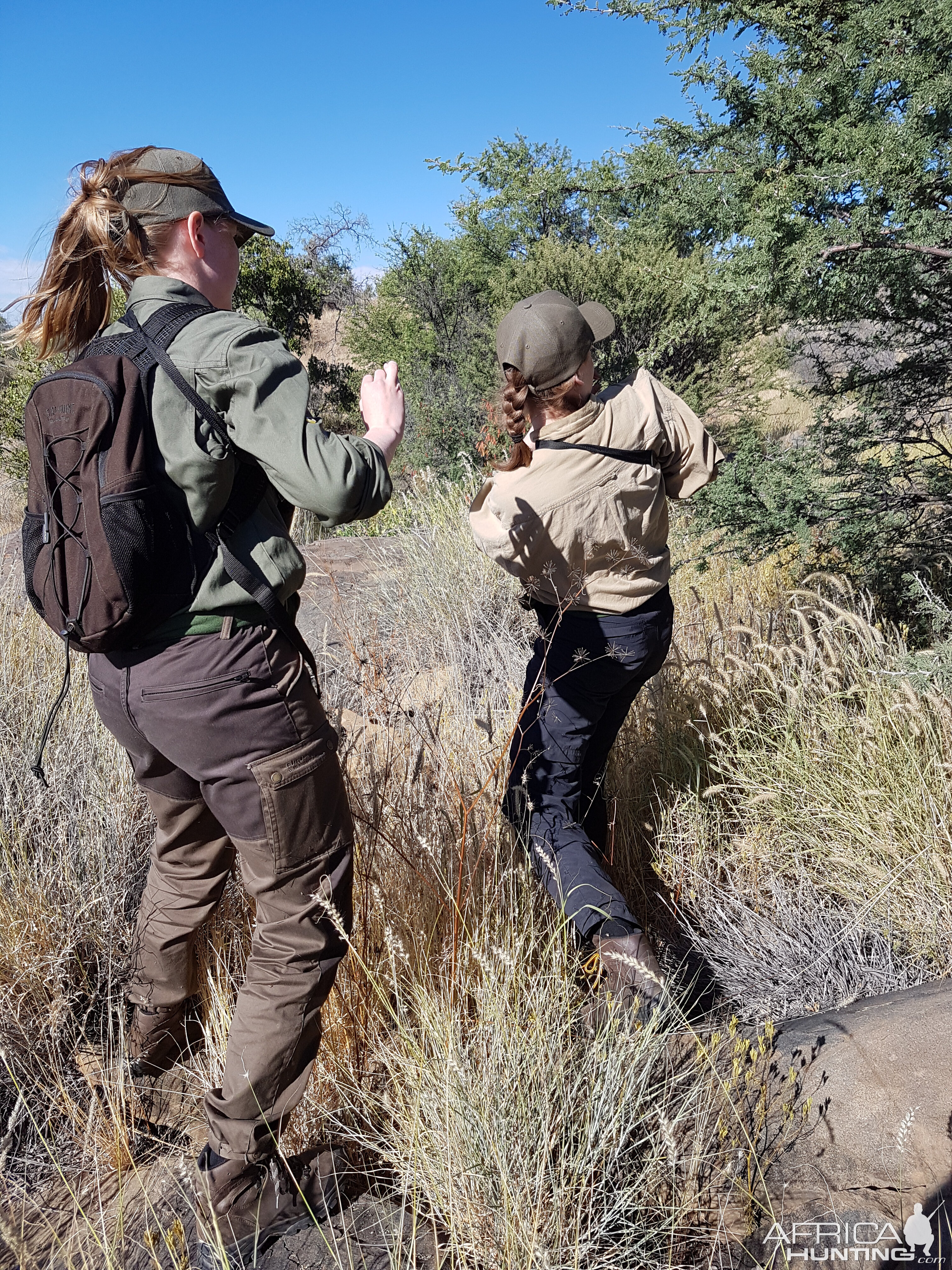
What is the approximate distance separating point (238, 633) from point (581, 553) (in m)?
1.00

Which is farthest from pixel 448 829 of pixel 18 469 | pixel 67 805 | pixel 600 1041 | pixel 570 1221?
pixel 18 469

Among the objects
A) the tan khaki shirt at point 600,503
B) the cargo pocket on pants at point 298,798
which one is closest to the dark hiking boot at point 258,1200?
the cargo pocket on pants at point 298,798

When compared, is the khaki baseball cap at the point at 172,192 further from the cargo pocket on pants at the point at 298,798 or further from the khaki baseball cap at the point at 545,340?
the cargo pocket on pants at the point at 298,798

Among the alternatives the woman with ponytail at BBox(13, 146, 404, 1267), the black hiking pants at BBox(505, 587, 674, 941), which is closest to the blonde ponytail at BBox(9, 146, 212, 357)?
the woman with ponytail at BBox(13, 146, 404, 1267)

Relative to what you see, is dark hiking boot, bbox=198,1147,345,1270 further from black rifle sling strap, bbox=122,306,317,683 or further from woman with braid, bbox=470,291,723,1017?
black rifle sling strap, bbox=122,306,317,683

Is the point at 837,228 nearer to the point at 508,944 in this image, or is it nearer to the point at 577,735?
the point at 577,735

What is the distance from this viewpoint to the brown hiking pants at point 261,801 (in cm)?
154

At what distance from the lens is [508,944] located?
6.39 feet

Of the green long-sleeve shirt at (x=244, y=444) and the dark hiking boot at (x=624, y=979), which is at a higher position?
the green long-sleeve shirt at (x=244, y=444)

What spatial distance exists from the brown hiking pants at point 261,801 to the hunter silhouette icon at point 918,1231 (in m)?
1.19

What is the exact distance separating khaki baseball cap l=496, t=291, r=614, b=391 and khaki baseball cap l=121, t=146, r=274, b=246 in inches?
27.7

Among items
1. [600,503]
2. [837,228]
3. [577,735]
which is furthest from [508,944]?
[837,228]

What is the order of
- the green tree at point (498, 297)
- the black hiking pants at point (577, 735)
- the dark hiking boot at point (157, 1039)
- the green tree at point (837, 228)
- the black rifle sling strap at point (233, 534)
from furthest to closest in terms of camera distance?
the green tree at point (498, 297) < the green tree at point (837, 228) < the black hiking pants at point (577, 735) < the dark hiking boot at point (157, 1039) < the black rifle sling strap at point (233, 534)

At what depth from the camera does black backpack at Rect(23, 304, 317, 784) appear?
143 centimetres
